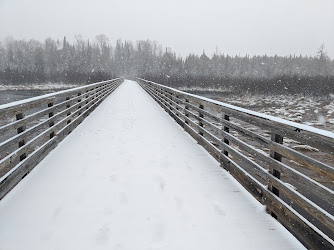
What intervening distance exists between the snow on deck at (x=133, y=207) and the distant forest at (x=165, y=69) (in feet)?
104

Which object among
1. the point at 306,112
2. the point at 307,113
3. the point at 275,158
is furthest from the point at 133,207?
the point at 306,112

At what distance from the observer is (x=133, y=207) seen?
3512 millimetres

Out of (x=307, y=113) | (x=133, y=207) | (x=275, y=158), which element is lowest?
(x=307, y=113)

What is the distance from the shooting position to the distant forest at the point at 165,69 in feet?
121

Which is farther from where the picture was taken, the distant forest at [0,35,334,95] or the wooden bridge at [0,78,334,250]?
the distant forest at [0,35,334,95]

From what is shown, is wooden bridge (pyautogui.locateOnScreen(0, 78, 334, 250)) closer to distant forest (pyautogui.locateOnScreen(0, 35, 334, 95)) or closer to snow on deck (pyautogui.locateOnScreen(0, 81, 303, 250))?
snow on deck (pyautogui.locateOnScreen(0, 81, 303, 250))

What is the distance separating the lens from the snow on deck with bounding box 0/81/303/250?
2.86 meters

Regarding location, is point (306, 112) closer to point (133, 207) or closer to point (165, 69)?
point (133, 207)

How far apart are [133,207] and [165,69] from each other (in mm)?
112203

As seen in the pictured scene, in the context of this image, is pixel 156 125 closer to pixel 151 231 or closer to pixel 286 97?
pixel 151 231

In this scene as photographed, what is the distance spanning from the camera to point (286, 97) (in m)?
31.4

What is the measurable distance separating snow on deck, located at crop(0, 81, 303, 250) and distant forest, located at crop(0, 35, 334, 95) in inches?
1243

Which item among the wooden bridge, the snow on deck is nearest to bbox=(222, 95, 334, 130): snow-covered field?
the wooden bridge

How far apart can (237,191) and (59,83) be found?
6463cm
